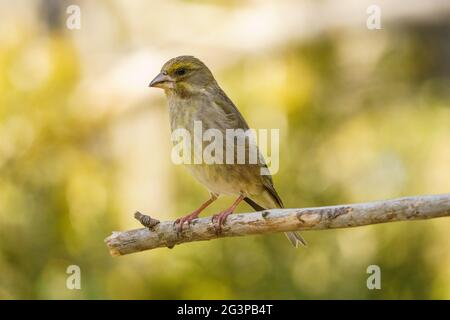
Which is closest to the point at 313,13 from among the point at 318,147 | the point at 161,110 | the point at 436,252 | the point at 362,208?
the point at 161,110

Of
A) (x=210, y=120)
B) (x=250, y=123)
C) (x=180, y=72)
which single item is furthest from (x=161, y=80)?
(x=250, y=123)

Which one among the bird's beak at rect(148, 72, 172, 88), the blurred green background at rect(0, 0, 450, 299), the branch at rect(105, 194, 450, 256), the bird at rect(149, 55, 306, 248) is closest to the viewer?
the branch at rect(105, 194, 450, 256)

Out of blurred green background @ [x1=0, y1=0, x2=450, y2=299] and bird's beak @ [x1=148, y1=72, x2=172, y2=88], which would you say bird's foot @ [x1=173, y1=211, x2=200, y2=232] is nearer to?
bird's beak @ [x1=148, y1=72, x2=172, y2=88]

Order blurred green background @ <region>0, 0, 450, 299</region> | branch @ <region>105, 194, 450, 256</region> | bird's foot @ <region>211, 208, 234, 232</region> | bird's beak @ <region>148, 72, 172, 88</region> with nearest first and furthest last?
branch @ <region>105, 194, 450, 256</region> → bird's foot @ <region>211, 208, 234, 232</region> → bird's beak @ <region>148, 72, 172, 88</region> → blurred green background @ <region>0, 0, 450, 299</region>

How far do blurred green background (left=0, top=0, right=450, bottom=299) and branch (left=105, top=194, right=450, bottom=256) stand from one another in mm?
1361

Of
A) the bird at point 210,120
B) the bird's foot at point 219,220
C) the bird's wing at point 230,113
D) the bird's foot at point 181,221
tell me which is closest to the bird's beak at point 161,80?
the bird at point 210,120

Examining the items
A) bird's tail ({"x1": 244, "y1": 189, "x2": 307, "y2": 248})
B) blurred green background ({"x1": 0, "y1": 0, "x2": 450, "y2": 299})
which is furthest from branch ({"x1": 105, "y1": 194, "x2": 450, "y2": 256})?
blurred green background ({"x1": 0, "y1": 0, "x2": 450, "y2": 299})

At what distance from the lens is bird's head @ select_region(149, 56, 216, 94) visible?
5898mm

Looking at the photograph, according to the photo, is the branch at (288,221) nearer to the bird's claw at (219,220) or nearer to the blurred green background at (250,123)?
the bird's claw at (219,220)

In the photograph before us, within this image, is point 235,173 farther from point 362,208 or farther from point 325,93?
point 325,93

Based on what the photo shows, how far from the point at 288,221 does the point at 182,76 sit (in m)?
1.70

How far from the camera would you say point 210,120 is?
18.9 feet

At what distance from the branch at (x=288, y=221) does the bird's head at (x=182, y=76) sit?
42.0 inches

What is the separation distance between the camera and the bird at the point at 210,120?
5695 millimetres
